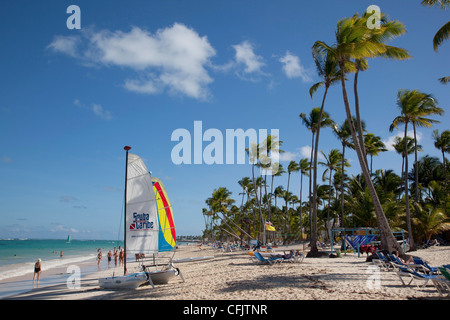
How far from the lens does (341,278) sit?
1062 centimetres

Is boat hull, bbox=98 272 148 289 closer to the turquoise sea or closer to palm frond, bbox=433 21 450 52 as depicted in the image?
the turquoise sea

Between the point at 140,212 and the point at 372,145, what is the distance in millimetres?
30865

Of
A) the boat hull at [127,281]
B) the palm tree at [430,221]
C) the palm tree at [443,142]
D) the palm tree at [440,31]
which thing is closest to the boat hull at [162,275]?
the boat hull at [127,281]

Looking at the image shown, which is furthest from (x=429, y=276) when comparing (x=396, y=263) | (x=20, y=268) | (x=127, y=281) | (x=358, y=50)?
(x=20, y=268)

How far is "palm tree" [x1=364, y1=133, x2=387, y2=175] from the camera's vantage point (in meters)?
35.9

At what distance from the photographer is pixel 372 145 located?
35969mm

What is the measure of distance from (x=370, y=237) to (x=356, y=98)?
10.1 metres

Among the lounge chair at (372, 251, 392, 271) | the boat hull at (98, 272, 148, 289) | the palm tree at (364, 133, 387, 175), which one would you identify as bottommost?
the boat hull at (98, 272, 148, 289)

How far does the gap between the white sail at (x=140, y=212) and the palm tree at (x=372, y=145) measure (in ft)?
95.8

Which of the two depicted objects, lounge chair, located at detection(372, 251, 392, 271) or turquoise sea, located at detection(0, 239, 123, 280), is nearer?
lounge chair, located at detection(372, 251, 392, 271)

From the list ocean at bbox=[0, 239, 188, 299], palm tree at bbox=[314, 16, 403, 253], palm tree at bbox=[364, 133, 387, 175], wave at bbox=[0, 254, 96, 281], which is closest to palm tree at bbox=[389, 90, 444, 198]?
palm tree at bbox=[314, 16, 403, 253]

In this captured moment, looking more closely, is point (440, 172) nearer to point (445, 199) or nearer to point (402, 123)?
point (445, 199)

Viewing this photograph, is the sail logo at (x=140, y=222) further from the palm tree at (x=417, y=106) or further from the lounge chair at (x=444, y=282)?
the palm tree at (x=417, y=106)

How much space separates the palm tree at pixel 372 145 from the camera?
35906mm
